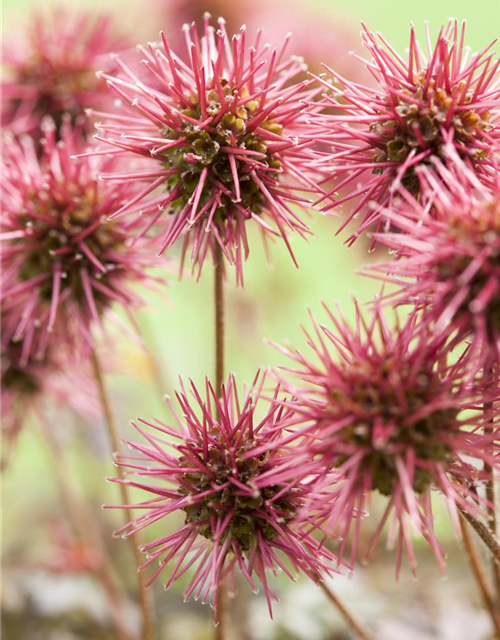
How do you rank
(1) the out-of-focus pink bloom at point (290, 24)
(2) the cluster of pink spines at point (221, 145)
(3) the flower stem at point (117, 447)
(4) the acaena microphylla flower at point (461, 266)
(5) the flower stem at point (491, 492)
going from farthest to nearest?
(1) the out-of-focus pink bloom at point (290, 24), (3) the flower stem at point (117, 447), (2) the cluster of pink spines at point (221, 145), (5) the flower stem at point (491, 492), (4) the acaena microphylla flower at point (461, 266)

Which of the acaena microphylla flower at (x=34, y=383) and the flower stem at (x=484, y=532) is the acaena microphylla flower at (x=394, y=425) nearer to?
the flower stem at (x=484, y=532)

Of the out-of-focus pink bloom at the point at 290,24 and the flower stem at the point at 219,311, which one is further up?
the out-of-focus pink bloom at the point at 290,24

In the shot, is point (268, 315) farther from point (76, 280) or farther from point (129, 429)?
point (76, 280)

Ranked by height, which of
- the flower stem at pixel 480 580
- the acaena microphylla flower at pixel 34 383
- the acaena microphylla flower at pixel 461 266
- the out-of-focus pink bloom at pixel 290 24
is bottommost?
the flower stem at pixel 480 580

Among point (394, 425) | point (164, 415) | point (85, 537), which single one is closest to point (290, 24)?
point (164, 415)

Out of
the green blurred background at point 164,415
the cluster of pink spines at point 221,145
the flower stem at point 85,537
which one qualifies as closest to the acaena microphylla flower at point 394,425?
the green blurred background at point 164,415

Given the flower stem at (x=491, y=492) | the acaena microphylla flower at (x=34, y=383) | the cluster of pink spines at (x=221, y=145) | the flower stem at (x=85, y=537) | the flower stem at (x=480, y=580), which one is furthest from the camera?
the flower stem at (x=85, y=537)

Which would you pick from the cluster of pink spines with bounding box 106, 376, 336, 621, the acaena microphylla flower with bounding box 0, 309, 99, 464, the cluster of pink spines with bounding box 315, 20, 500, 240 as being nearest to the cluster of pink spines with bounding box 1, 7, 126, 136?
the acaena microphylla flower with bounding box 0, 309, 99, 464

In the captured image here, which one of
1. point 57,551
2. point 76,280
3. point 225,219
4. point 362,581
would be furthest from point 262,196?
point 57,551
